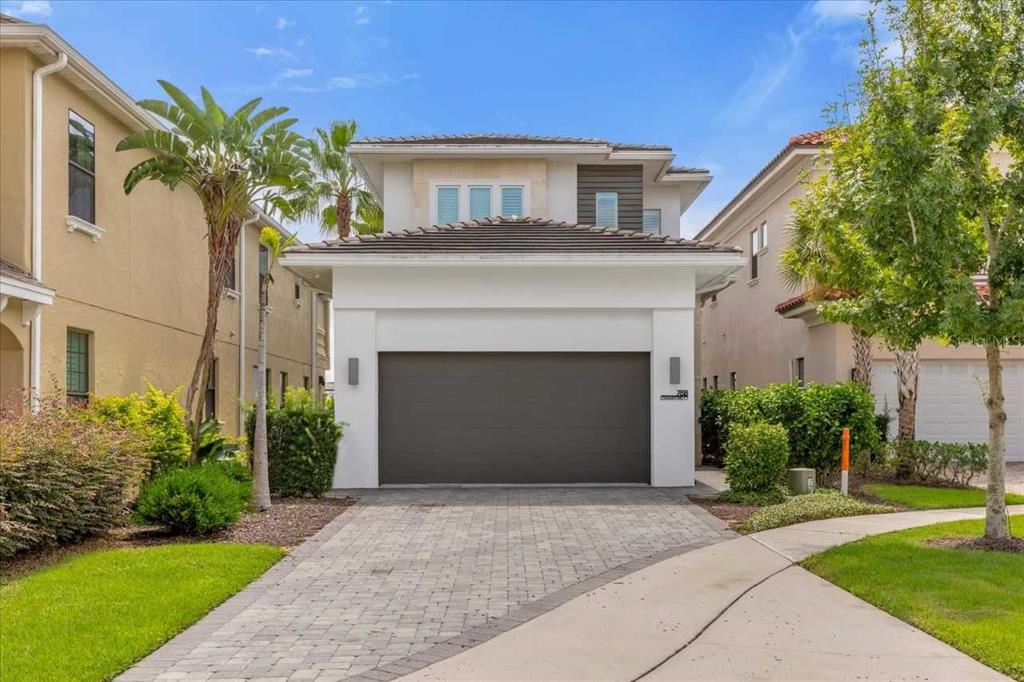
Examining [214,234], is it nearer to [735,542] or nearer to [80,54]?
[80,54]

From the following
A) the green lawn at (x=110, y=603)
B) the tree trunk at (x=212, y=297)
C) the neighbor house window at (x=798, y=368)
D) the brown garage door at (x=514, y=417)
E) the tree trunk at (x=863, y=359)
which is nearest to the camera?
the green lawn at (x=110, y=603)

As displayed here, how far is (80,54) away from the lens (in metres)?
13.6

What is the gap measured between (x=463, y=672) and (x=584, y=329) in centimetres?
1047

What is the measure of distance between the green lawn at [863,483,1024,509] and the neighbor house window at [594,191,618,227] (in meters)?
8.35

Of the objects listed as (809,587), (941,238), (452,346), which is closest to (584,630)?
(809,587)

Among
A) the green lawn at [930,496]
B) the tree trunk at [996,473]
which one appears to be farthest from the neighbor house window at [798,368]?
the tree trunk at [996,473]

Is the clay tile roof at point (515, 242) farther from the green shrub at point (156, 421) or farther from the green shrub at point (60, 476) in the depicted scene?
the green shrub at point (60, 476)

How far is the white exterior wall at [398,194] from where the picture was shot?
19438 millimetres

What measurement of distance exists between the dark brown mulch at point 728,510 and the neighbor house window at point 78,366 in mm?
10442

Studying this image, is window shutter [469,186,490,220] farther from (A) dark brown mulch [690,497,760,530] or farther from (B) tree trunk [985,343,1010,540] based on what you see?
(B) tree trunk [985,343,1010,540]

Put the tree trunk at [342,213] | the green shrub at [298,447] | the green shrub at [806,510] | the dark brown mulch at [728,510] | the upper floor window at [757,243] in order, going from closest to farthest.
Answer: the green shrub at [806,510] < the dark brown mulch at [728,510] < the green shrub at [298,447] < the upper floor window at [757,243] < the tree trunk at [342,213]

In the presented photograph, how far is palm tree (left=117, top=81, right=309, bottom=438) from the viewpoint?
14734 mm

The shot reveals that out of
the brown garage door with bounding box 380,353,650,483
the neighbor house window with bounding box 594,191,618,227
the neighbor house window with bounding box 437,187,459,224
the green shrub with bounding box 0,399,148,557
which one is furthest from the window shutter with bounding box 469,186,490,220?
the green shrub with bounding box 0,399,148,557

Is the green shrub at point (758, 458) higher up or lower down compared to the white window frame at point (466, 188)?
lower down
